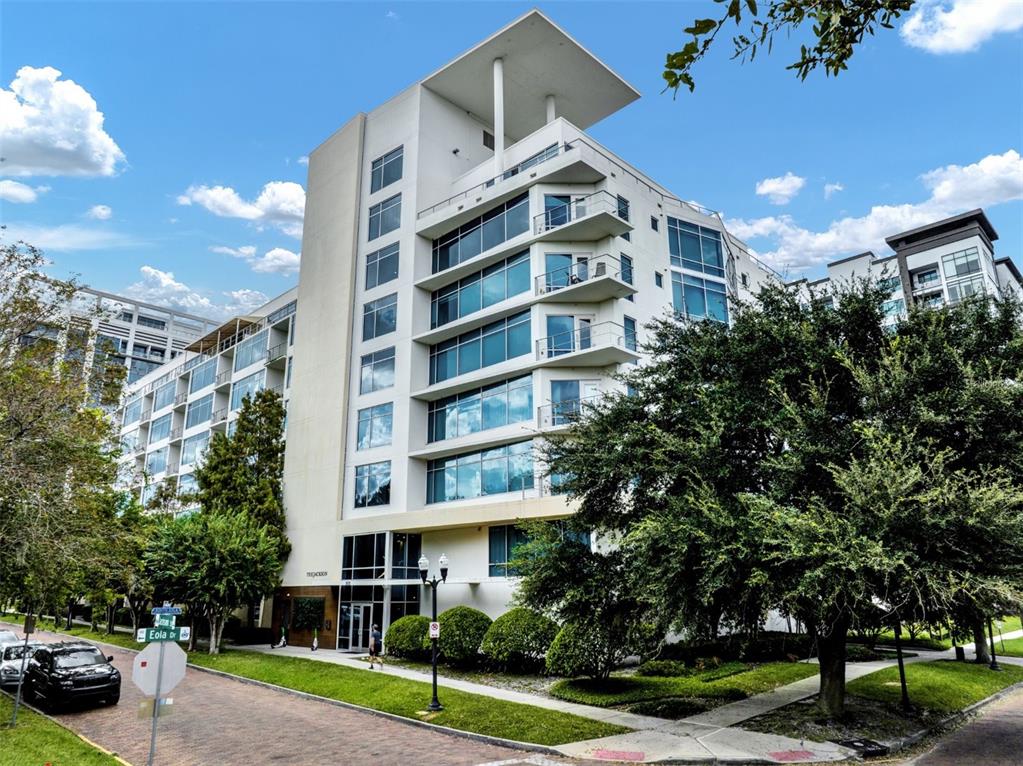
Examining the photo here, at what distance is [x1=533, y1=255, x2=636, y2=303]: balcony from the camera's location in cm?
2973

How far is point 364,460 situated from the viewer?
3584cm

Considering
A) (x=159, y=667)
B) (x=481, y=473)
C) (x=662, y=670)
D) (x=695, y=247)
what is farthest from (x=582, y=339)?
(x=159, y=667)

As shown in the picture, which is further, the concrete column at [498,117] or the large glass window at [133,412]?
the large glass window at [133,412]

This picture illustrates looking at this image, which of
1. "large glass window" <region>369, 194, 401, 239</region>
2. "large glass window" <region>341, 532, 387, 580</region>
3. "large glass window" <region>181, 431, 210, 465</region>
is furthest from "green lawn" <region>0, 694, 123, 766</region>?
"large glass window" <region>181, 431, 210, 465</region>

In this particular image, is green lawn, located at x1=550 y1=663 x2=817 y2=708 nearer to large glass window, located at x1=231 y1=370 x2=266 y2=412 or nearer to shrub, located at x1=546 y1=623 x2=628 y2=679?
shrub, located at x1=546 y1=623 x2=628 y2=679

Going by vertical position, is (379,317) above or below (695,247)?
below

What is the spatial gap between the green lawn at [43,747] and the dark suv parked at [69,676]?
57.6 inches

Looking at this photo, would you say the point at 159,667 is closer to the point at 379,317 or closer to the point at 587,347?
the point at 587,347

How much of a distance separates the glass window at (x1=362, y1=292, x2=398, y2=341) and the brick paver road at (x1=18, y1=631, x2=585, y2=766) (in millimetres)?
19458

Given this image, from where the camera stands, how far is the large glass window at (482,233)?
33031mm

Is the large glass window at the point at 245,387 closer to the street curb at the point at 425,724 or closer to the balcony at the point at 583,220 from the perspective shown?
the street curb at the point at 425,724

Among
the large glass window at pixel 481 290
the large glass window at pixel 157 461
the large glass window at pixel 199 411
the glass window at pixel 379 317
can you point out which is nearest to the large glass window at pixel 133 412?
the large glass window at pixel 157 461

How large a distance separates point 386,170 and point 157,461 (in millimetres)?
39758

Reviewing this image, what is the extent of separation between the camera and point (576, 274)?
31.1 meters
